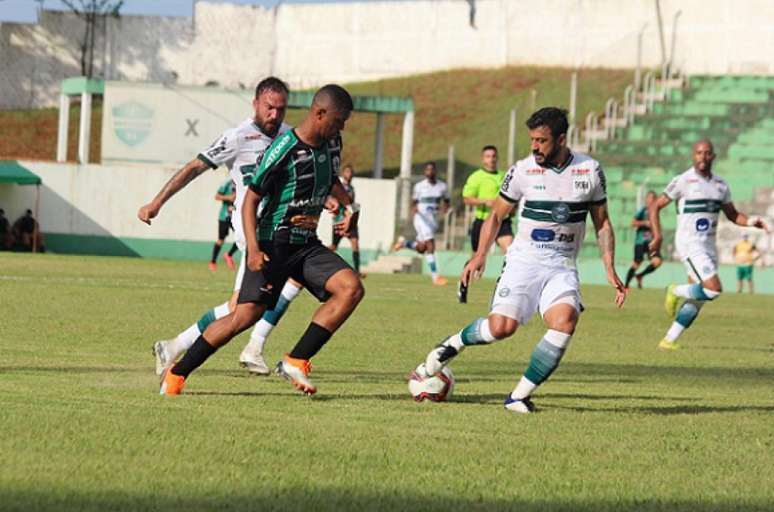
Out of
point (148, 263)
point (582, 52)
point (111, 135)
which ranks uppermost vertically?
point (582, 52)

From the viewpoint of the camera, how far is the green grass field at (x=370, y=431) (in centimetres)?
727

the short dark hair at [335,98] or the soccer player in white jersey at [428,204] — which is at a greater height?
the short dark hair at [335,98]

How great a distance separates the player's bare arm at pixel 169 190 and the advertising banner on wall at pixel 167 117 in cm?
3758

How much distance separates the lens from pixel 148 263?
40344 mm

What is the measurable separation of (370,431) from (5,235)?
37.3 metres

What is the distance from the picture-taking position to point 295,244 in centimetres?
1101

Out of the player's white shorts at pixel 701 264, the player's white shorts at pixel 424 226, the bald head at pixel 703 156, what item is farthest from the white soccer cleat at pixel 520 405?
the player's white shorts at pixel 424 226

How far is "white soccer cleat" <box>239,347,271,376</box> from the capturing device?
13094 mm

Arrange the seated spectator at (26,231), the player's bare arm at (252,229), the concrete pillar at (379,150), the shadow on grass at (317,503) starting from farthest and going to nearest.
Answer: the concrete pillar at (379,150), the seated spectator at (26,231), the player's bare arm at (252,229), the shadow on grass at (317,503)

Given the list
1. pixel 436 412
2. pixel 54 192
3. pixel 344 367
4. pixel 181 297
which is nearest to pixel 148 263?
pixel 54 192

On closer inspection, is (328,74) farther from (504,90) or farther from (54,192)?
(54,192)

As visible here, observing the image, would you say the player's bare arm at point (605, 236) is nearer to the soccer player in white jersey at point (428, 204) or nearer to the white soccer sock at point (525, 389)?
the white soccer sock at point (525, 389)

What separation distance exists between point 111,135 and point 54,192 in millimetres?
3225

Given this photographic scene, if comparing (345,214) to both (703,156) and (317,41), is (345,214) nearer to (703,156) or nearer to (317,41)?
(703,156)
